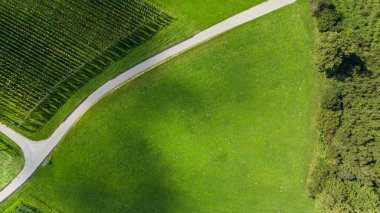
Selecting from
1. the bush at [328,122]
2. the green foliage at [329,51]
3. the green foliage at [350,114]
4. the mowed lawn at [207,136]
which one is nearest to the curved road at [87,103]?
the mowed lawn at [207,136]

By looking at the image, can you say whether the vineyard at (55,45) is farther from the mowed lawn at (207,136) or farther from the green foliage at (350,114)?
the green foliage at (350,114)

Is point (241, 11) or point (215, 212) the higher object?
point (241, 11)

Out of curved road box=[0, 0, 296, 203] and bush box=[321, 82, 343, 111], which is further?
bush box=[321, 82, 343, 111]

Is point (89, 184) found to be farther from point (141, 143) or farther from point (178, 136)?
point (178, 136)

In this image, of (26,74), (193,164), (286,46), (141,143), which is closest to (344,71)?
(286,46)

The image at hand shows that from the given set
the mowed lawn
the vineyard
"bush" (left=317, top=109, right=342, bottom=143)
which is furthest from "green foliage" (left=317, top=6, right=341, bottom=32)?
the vineyard

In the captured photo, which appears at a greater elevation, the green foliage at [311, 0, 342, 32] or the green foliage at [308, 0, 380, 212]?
the green foliage at [311, 0, 342, 32]

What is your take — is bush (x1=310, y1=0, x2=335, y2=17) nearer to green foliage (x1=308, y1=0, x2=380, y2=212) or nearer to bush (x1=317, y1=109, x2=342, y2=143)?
green foliage (x1=308, y1=0, x2=380, y2=212)
